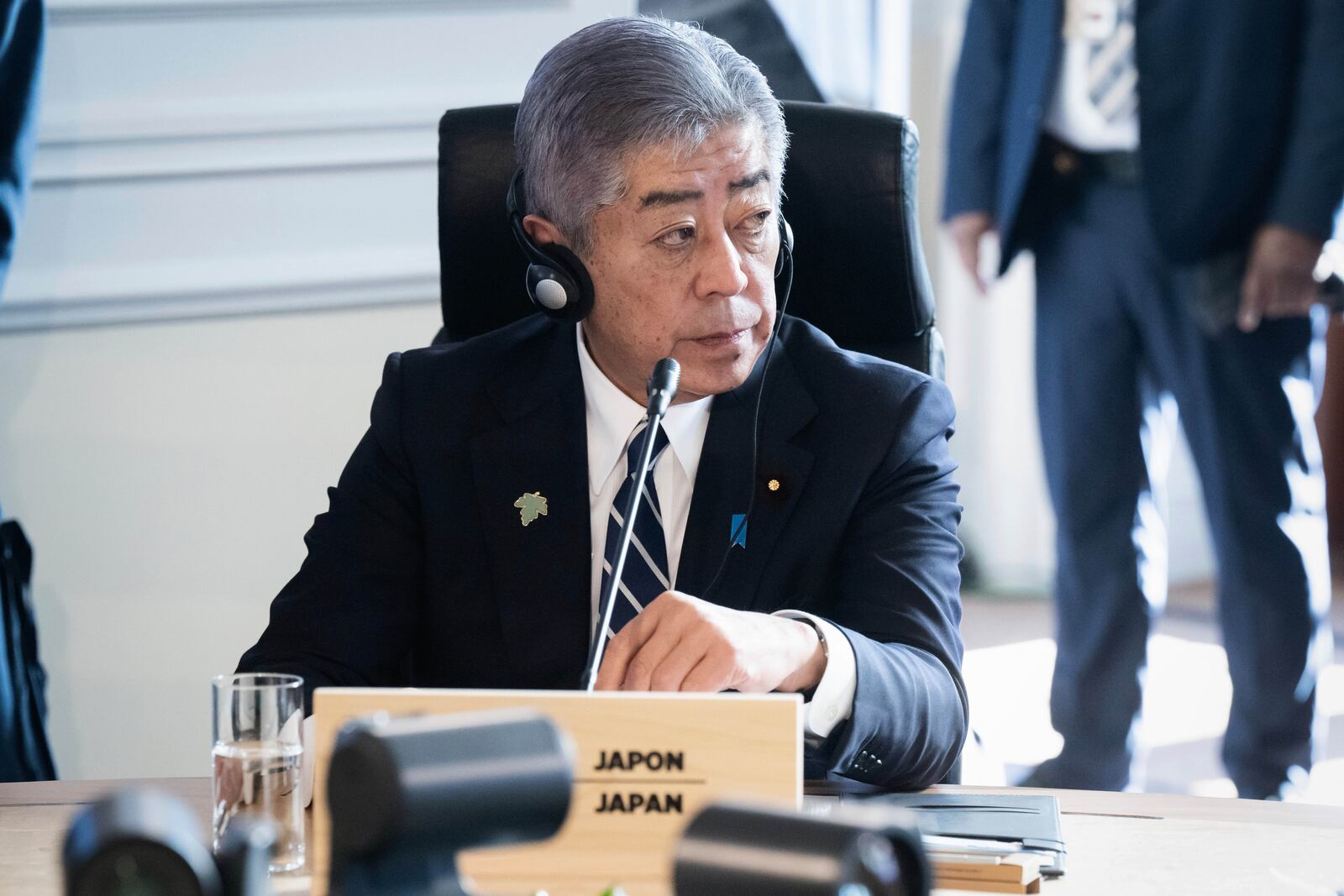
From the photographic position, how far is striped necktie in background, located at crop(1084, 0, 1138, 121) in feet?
8.69

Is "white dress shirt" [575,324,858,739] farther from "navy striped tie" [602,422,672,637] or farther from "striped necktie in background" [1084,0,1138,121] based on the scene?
"striped necktie in background" [1084,0,1138,121]

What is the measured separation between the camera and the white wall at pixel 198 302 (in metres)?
2.11

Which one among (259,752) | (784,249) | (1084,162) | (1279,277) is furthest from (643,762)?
(1084,162)

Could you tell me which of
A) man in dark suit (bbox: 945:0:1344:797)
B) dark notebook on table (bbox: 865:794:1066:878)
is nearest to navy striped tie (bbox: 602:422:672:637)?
dark notebook on table (bbox: 865:794:1066:878)

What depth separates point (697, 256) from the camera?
1.39 meters

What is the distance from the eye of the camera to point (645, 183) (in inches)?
54.3

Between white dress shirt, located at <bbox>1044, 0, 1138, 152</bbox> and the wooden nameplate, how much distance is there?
79.5 inches

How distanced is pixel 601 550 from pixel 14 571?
0.86m

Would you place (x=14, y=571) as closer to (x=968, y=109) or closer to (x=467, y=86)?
(x=467, y=86)

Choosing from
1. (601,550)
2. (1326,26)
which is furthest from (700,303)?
(1326,26)

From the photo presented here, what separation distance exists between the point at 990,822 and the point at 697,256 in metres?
0.60

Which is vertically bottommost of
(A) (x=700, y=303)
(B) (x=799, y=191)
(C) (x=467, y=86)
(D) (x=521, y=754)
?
(D) (x=521, y=754)

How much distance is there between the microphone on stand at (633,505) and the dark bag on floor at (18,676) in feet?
3.47

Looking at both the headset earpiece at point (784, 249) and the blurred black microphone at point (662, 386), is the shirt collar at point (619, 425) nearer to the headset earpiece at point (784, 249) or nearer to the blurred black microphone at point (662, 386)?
the headset earpiece at point (784, 249)
